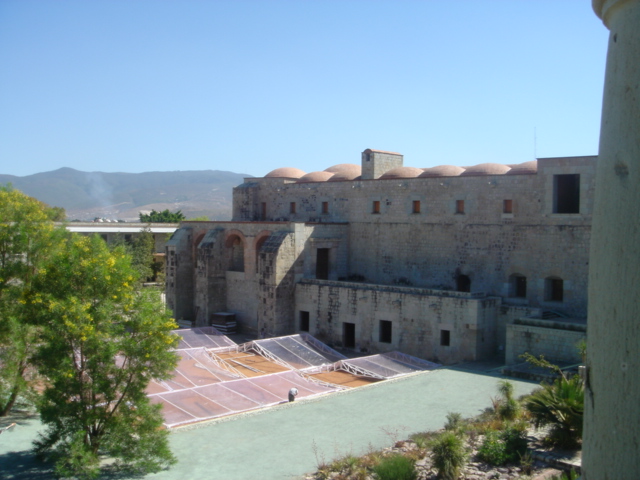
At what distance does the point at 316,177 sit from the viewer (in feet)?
92.9

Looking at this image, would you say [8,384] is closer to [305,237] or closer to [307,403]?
[307,403]

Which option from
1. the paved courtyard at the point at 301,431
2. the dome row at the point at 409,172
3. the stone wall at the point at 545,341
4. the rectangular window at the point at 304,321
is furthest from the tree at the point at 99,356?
the dome row at the point at 409,172

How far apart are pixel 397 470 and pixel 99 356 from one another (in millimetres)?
5154

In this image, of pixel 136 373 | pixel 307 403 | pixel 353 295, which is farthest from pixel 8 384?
pixel 353 295

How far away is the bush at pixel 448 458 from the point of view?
862 centimetres

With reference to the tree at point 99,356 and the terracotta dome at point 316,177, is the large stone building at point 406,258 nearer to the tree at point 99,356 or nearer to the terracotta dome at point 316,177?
the terracotta dome at point 316,177

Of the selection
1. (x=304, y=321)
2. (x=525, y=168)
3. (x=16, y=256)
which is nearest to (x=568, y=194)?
(x=525, y=168)

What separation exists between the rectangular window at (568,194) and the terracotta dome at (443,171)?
4.67 metres

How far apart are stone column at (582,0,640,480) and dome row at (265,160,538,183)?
18.7 m

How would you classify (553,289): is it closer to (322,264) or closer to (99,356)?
(322,264)

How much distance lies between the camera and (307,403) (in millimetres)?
14320

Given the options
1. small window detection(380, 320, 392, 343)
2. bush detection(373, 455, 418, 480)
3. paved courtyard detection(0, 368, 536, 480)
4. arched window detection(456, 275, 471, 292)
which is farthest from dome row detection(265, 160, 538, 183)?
Result: bush detection(373, 455, 418, 480)

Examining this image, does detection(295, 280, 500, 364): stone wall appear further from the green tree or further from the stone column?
the stone column

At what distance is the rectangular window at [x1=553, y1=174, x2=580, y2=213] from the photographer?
20.2 metres
